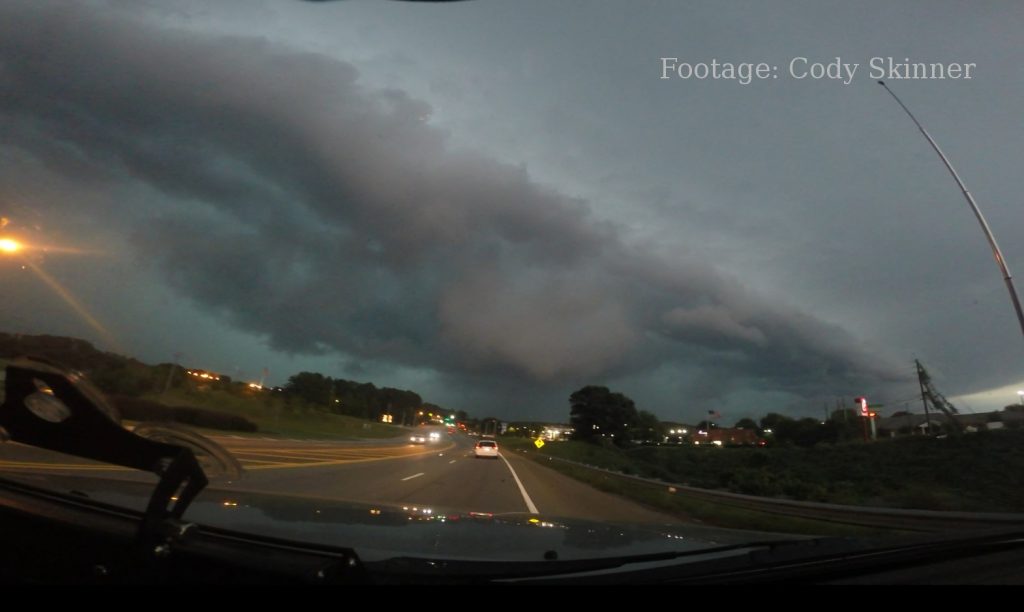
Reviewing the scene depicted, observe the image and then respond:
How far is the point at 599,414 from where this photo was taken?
64.1 metres

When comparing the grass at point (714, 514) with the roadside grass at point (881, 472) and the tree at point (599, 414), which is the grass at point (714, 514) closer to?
the roadside grass at point (881, 472)

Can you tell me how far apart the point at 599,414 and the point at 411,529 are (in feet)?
203

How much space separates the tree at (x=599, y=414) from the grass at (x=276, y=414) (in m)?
25.0

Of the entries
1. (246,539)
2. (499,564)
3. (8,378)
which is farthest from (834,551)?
(8,378)

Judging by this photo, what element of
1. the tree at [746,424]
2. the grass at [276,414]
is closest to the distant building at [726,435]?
the tree at [746,424]

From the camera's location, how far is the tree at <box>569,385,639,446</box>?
63.5 metres

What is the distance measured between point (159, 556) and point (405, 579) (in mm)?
1112

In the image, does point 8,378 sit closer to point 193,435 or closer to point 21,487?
Result: point 193,435

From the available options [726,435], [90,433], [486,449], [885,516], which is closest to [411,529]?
[90,433]

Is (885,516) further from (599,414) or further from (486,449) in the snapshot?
(599,414)

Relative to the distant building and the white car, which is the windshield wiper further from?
the distant building

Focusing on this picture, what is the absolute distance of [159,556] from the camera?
8.07 ft

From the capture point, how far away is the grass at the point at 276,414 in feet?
95.2

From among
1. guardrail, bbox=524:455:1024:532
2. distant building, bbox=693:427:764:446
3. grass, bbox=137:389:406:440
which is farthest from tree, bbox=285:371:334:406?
distant building, bbox=693:427:764:446
